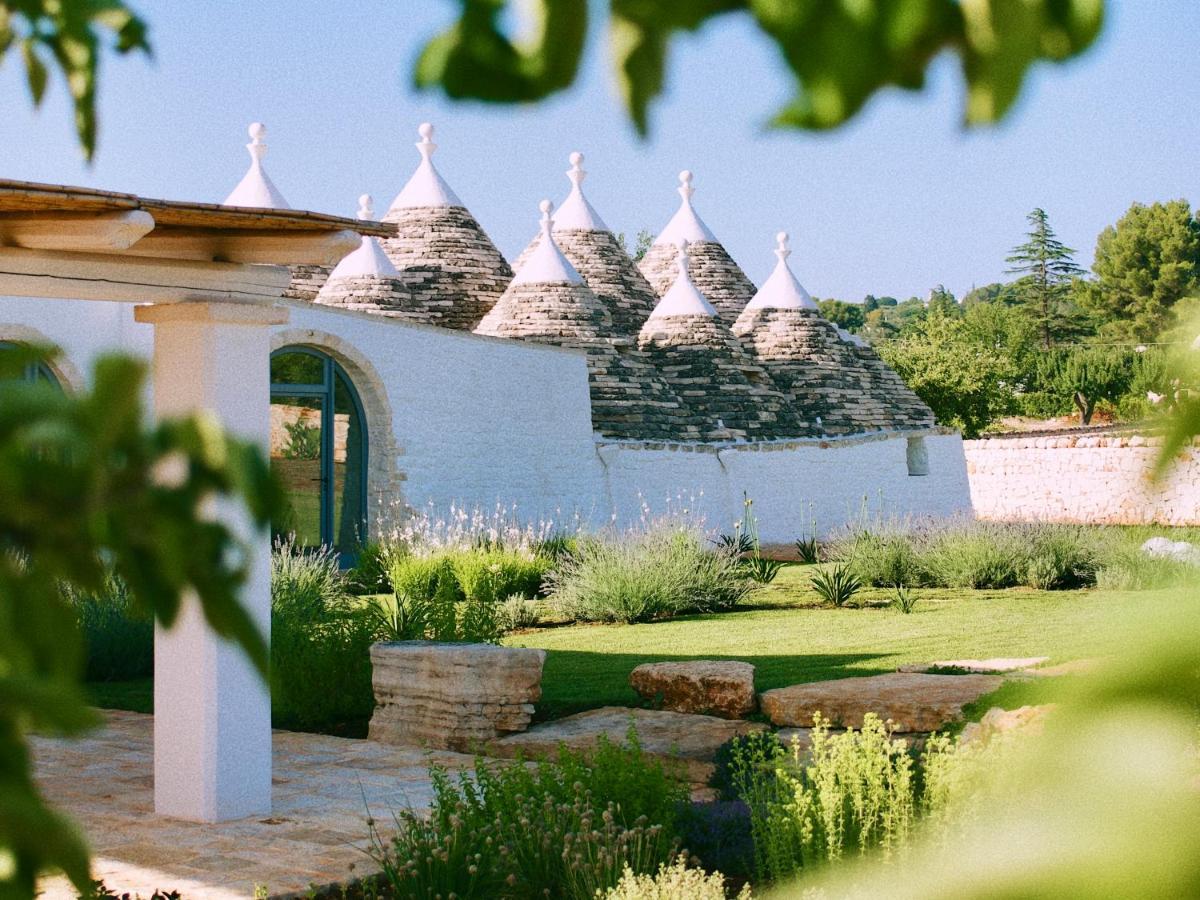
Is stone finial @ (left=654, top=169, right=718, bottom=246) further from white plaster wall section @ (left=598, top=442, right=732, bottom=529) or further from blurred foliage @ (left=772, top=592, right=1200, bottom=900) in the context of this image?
blurred foliage @ (left=772, top=592, right=1200, bottom=900)

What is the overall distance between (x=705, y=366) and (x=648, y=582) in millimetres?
10888

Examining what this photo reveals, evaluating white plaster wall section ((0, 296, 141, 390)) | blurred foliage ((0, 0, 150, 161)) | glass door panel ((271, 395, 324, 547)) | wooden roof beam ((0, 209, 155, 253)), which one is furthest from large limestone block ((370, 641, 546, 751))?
glass door panel ((271, 395, 324, 547))

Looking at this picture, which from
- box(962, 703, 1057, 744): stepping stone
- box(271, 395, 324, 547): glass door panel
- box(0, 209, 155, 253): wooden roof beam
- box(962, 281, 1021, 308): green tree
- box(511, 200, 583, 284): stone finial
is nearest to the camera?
box(962, 703, 1057, 744): stepping stone

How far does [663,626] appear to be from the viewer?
13016mm

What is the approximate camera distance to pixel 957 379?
44156mm

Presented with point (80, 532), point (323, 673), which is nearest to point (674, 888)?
point (80, 532)

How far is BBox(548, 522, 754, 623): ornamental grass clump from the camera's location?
13508mm

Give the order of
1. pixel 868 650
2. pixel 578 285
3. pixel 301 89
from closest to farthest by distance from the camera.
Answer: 1. pixel 301 89
2. pixel 868 650
3. pixel 578 285

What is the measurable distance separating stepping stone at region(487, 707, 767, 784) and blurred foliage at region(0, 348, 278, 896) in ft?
19.8

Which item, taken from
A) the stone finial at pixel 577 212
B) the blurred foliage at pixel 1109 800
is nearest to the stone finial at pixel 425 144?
the stone finial at pixel 577 212

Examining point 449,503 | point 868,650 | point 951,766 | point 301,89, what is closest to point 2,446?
point 301,89

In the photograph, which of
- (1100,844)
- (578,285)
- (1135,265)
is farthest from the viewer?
(1135,265)

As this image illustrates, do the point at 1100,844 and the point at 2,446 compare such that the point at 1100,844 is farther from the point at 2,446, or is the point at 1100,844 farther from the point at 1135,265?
the point at 1135,265

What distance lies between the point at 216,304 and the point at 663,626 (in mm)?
8137
